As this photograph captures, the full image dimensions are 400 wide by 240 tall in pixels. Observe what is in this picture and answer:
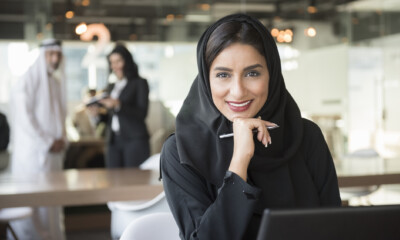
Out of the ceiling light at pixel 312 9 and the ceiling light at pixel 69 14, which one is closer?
the ceiling light at pixel 69 14

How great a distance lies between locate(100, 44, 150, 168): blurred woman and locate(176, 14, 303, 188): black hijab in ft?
8.80

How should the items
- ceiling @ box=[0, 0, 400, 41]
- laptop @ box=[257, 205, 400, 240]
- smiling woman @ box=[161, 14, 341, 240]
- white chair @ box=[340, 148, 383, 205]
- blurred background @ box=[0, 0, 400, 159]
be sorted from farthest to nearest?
blurred background @ box=[0, 0, 400, 159], ceiling @ box=[0, 0, 400, 41], white chair @ box=[340, 148, 383, 205], smiling woman @ box=[161, 14, 341, 240], laptop @ box=[257, 205, 400, 240]

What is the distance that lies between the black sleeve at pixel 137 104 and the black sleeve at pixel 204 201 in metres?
2.75

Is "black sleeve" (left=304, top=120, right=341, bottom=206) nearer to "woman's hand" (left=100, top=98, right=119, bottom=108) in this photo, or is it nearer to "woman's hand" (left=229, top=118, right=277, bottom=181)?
"woman's hand" (left=229, top=118, right=277, bottom=181)

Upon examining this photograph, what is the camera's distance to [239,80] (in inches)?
57.2

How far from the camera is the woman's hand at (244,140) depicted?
137 cm

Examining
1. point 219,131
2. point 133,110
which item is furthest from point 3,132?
point 219,131

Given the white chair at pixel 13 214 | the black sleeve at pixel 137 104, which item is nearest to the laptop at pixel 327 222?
the white chair at pixel 13 214

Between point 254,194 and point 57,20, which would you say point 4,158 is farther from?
point 254,194

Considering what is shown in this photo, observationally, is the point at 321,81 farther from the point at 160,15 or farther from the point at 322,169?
the point at 322,169

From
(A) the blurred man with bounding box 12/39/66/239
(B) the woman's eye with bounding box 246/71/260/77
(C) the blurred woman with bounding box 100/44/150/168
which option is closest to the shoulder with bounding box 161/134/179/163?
(B) the woman's eye with bounding box 246/71/260/77

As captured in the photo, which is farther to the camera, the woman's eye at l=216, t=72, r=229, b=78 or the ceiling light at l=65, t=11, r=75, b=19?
the ceiling light at l=65, t=11, r=75, b=19

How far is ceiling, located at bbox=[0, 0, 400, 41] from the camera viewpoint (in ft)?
21.1

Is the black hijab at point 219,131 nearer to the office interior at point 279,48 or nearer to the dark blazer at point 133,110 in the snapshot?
the dark blazer at point 133,110
